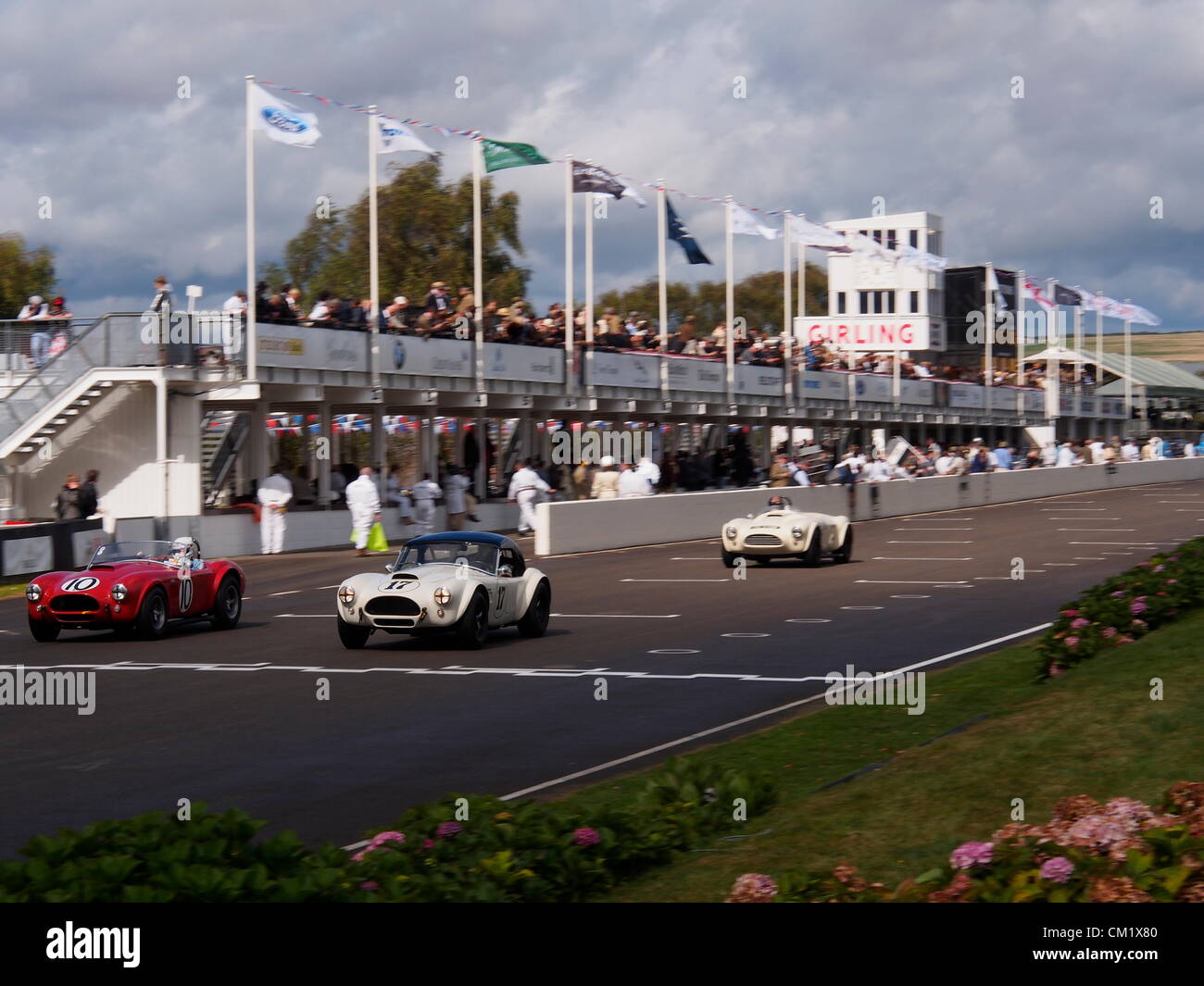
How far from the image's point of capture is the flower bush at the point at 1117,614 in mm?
13062

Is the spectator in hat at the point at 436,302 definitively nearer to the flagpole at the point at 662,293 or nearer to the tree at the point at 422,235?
the flagpole at the point at 662,293

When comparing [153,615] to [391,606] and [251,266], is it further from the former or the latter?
[251,266]

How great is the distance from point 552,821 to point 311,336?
95.3 feet

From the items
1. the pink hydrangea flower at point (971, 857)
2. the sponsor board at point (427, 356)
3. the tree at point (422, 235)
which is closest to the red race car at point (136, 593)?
the pink hydrangea flower at point (971, 857)

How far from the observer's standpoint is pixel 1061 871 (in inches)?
206

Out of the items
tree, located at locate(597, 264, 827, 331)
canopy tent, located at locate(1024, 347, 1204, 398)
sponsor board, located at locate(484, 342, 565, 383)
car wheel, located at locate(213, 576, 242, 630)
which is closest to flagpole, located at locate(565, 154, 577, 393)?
sponsor board, located at locate(484, 342, 565, 383)

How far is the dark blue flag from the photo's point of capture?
1781 inches

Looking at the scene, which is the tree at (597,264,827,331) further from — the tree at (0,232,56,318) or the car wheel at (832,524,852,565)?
the car wheel at (832,524,852,565)

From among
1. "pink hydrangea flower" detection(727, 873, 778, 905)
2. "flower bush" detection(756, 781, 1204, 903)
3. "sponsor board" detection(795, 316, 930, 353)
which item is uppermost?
"sponsor board" detection(795, 316, 930, 353)

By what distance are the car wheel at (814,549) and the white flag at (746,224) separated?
1977 centimetres

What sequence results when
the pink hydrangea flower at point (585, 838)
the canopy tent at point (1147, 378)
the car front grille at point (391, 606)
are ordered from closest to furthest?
1. the pink hydrangea flower at point (585, 838)
2. the car front grille at point (391, 606)
3. the canopy tent at point (1147, 378)

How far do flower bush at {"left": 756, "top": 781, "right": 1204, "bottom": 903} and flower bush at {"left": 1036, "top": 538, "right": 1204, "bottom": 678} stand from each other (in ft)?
24.1

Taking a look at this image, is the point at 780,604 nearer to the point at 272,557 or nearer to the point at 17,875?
the point at 272,557

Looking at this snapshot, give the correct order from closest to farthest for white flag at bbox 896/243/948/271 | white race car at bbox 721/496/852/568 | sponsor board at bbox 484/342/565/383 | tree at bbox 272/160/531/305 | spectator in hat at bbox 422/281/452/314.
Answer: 1. white race car at bbox 721/496/852/568
2. spectator in hat at bbox 422/281/452/314
3. sponsor board at bbox 484/342/565/383
4. white flag at bbox 896/243/948/271
5. tree at bbox 272/160/531/305
